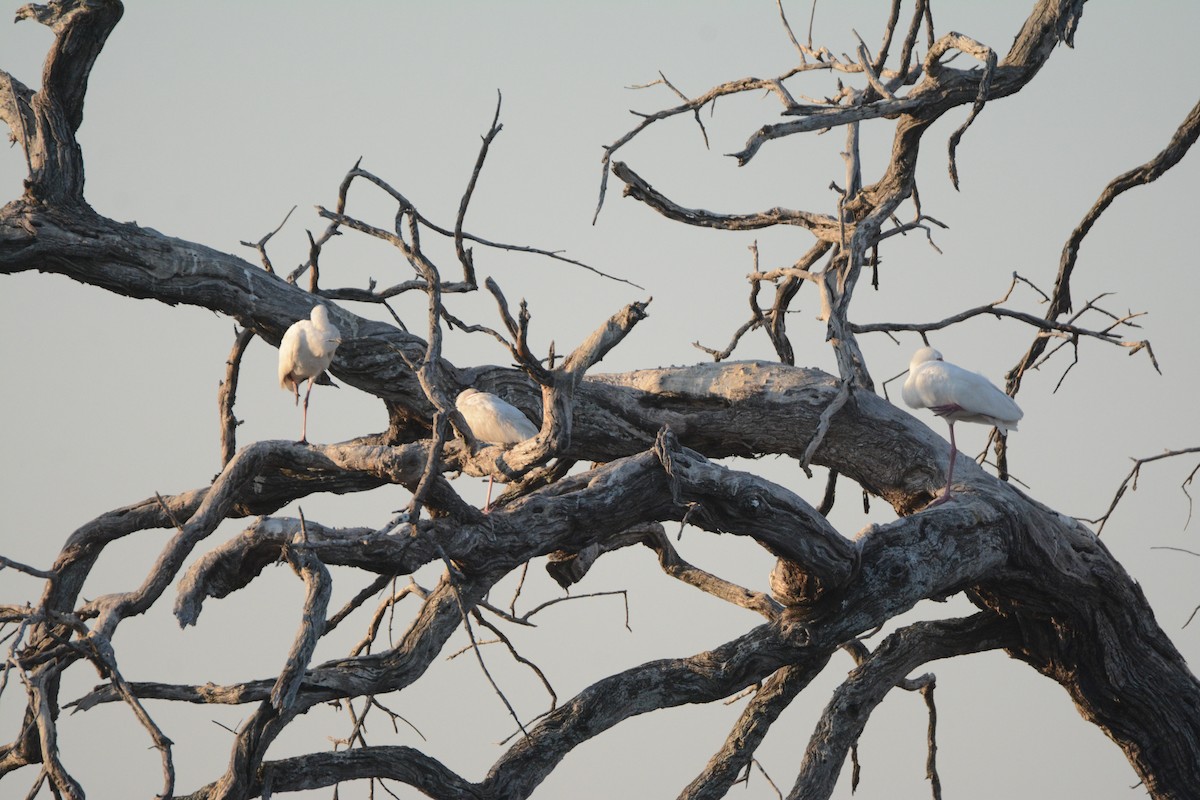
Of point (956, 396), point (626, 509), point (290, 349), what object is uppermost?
point (956, 396)

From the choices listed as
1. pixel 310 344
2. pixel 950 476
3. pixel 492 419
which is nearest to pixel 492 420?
pixel 492 419

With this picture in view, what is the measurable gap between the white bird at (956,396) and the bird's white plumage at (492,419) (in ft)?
5.68

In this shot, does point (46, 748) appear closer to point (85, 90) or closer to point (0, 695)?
point (0, 695)

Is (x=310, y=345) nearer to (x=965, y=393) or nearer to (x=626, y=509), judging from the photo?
(x=626, y=509)

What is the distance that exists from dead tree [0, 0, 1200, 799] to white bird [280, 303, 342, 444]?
9cm

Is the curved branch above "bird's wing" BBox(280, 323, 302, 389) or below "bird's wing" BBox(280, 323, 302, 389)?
below

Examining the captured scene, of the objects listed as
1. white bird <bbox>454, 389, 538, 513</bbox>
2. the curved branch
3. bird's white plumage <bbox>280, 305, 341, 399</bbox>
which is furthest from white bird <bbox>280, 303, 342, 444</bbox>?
the curved branch

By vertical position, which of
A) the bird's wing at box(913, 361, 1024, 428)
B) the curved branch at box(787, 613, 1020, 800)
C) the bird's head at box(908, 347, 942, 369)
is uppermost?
the bird's head at box(908, 347, 942, 369)

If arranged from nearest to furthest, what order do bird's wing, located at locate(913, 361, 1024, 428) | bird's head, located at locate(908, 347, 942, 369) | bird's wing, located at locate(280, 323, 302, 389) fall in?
bird's wing, located at locate(280, 323, 302, 389), bird's wing, located at locate(913, 361, 1024, 428), bird's head, located at locate(908, 347, 942, 369)

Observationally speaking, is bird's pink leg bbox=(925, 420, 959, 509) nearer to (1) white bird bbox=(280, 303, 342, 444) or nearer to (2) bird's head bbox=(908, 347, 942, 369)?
(2) bird's head bbox=(908, 347, 942, 369)

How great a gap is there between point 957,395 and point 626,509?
2031mm

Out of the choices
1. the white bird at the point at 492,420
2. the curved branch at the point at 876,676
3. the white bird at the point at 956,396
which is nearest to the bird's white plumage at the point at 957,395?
the white bird at the point at 956,396

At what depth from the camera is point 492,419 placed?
5.10m

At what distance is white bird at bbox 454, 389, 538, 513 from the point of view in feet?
16.6
